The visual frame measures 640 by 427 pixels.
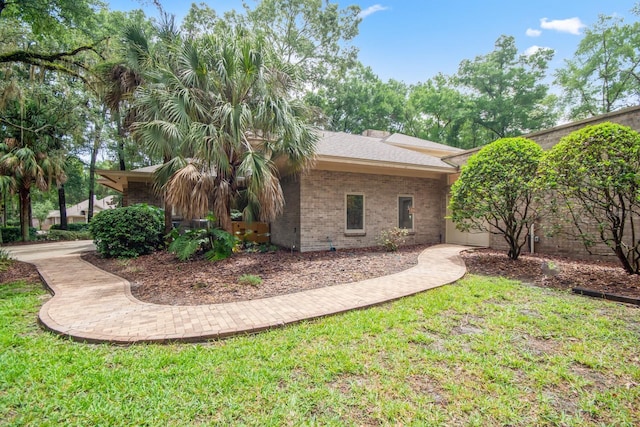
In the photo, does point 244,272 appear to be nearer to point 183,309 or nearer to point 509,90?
point 183,309

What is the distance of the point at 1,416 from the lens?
2154mm

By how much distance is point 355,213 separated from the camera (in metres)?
10.2

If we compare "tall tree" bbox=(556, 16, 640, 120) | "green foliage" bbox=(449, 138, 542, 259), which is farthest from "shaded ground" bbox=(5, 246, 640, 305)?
"tall tree" bbox=(556, 16, 640, 120)

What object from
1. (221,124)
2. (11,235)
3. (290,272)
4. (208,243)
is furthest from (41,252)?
(290,272)

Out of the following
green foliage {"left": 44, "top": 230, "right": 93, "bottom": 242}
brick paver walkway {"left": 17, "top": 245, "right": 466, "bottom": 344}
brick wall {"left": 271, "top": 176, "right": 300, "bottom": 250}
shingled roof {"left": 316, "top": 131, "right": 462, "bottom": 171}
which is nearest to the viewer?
brick paver walkway {"left": 17, "top": 245, "right": 466, "bottom": 344}

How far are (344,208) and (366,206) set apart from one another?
877 millimetres

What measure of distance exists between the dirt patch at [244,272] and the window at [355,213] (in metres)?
1.01

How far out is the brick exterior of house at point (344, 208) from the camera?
31.2ft

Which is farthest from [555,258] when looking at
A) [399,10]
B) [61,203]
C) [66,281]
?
[61,203]

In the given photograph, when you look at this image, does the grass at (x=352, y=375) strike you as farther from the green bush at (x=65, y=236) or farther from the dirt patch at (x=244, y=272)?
the green bush at (x=65, y=236)

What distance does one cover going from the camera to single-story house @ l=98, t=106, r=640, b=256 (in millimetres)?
9315

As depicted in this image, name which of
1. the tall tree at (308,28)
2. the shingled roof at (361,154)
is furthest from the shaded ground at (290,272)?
the tall tree at (308,28)

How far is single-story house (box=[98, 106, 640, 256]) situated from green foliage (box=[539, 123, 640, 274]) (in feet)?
7.82

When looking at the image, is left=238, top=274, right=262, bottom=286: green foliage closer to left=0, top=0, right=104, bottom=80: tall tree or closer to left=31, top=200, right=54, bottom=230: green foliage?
left=0, top=0, right=104, bottom=80: tall tree
